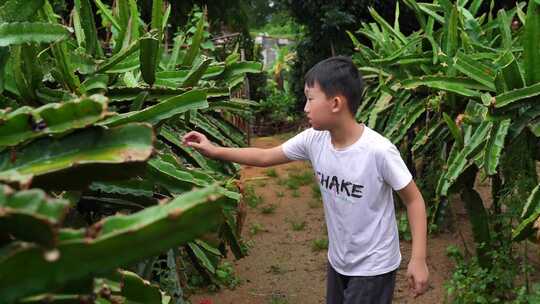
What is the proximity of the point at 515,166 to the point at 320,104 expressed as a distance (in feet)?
5.30

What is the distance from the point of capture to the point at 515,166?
373 cm

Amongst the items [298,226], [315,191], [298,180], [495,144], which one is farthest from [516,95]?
[298,180]

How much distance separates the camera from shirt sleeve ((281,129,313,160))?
2916 millimetres

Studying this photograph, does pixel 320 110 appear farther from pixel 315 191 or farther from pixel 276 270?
pixel 315 191

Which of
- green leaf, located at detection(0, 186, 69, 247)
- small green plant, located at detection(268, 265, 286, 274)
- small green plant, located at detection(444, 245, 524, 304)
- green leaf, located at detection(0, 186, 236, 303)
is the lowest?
small green plant, located at detection(268, 265, 286, 274)

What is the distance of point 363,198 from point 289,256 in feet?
9.19

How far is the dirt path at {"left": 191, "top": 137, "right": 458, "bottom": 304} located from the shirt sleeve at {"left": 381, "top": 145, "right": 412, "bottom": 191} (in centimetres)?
143

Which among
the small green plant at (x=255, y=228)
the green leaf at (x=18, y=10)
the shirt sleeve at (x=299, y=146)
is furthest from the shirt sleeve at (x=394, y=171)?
the small green plant at (x=255, y=228)

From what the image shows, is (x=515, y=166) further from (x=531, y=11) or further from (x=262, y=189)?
(x=262, y=189)

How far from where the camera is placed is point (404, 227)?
5406 millimetres

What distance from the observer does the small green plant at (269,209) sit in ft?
21.6

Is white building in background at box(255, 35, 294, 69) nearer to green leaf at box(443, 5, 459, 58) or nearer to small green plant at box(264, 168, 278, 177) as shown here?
small green plant at box(264, 168, 278, 177)

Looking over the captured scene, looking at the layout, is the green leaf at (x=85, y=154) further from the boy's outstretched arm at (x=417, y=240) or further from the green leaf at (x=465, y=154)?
the green leaf at (x=465, y=154)

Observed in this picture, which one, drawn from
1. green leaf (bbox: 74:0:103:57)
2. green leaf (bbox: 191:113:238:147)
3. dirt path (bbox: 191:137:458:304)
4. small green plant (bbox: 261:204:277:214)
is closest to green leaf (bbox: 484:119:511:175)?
dirt path (bbox: 191:137:458:304)
